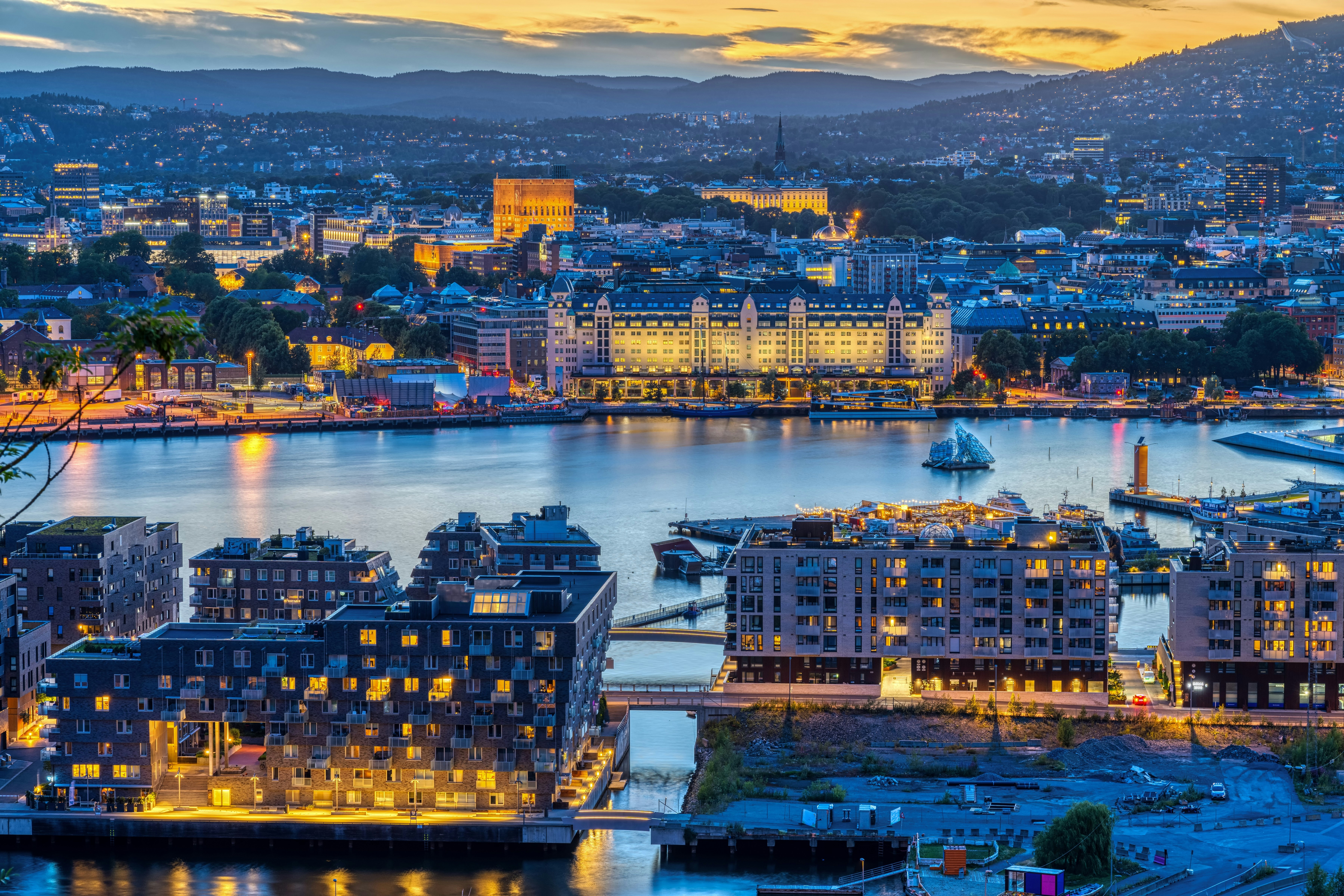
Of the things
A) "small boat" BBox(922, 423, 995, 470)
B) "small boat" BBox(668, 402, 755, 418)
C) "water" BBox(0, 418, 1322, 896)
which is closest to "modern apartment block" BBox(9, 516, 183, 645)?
"water" BBox(0, 418, 1322, 896)

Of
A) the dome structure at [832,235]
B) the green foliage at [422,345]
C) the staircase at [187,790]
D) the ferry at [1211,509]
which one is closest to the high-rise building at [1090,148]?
the dome structure at [832,235]

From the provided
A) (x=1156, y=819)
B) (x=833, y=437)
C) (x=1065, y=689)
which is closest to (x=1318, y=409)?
(x=833, y=437)

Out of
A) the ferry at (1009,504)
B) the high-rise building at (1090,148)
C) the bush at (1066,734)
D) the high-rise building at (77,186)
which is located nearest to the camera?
the bush at (1066,734)

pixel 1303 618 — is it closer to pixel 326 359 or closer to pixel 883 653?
pixel 883 653

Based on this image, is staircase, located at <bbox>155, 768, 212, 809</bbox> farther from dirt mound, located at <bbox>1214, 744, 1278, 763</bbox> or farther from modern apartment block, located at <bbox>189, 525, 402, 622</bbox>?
dirt mound, located at <bbox>1214, 744, 1278, 763</bbox>

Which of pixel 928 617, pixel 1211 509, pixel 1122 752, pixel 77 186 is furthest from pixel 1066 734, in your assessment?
pixel 77 186

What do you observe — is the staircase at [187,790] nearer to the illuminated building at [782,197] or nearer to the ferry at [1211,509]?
the ferry at [1211,509]

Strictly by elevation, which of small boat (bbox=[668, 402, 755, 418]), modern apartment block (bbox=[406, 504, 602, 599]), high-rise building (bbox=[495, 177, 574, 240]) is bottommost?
small boat (bbox=[668, 402, 755, 418])
